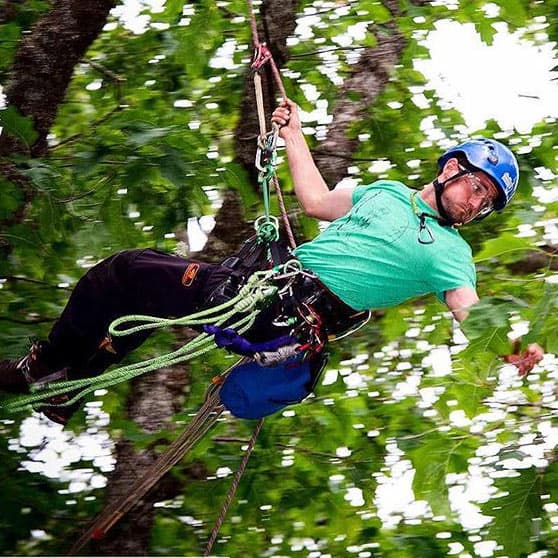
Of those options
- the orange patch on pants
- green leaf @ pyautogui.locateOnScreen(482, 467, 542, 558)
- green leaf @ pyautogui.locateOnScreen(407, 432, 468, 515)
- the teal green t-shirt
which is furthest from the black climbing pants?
green leaf @ pyautogui.locateOnScreen(482, 467, 542, 558)

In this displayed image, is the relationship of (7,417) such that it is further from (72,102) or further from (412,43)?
(412,43)

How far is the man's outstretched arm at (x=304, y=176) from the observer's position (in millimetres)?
4145

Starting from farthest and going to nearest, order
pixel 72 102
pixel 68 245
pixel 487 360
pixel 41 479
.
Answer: pixel 72 102 → pixel 41 479 → pixel 68 245 → pixel 487 360

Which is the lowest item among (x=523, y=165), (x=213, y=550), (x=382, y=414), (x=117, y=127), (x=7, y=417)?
(x=213, y=550)

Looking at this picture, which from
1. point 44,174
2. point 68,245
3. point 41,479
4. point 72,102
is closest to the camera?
point 44,174

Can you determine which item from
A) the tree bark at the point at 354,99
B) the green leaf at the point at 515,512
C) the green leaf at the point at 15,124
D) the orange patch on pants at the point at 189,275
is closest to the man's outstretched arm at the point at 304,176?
the orange patch on pants at the point at 189,275

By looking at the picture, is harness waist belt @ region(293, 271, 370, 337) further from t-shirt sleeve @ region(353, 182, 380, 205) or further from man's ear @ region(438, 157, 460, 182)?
man's ear @ region(438, 157, 460, 182)

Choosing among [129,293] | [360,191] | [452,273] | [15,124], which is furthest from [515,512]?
[15,124]

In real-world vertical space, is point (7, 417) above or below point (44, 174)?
below

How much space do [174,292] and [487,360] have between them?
1102mm

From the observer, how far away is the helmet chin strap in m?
3.86

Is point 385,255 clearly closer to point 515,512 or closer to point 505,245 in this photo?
point 505,245

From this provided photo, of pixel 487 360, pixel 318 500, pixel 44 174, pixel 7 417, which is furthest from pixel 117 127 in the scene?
pixel 318 500

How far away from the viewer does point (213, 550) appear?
5.91 meters
